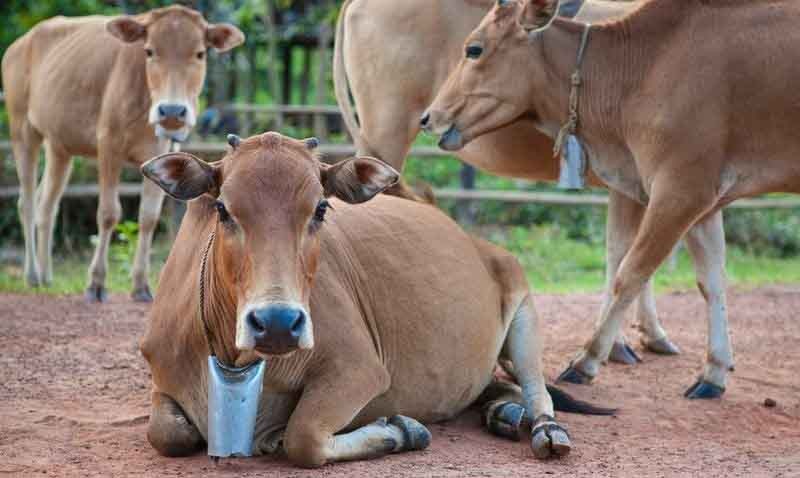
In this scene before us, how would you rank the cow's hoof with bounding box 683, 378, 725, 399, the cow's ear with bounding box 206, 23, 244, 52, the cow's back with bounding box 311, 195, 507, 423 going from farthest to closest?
the cow's ear with bounding box 206, 23, 244, 52 → the cow's hoof with bounding box 683, 378, 725, 399 → the cow's back with bounding box 311, 195, 507, 423

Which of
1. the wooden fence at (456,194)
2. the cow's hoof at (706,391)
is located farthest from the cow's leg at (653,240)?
the wooden fence at (456,194)

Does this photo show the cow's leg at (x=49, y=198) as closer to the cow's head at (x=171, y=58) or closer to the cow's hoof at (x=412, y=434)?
the cow's head at (x=171, y=58)

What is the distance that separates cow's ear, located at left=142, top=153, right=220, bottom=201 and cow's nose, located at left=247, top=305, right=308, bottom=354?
76 centimetres

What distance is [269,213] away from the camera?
4645 millimetres

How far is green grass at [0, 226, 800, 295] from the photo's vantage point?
11172mm

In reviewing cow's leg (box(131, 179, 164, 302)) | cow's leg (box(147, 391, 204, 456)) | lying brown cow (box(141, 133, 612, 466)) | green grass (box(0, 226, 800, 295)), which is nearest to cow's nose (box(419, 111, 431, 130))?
lying brown cow (box(141, 133, 612, 466))

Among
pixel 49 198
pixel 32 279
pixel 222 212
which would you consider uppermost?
pixel 222 212

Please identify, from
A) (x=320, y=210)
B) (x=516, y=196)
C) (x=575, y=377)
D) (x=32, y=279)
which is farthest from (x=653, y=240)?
(x=516, y=196)

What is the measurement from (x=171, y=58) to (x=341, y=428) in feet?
17.5

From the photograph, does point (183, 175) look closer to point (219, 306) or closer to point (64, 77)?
point (219, 306)

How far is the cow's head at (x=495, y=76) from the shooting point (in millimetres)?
7098

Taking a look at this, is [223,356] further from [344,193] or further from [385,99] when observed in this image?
[385,99]

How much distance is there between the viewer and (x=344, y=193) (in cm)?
508

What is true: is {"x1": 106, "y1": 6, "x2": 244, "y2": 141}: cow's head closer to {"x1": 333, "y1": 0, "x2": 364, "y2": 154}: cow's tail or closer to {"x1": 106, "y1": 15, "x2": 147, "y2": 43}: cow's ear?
{"x1": 106, "y1": 15, "x2": 147, "y2": 43}: cow's ear
